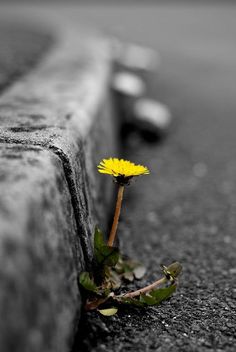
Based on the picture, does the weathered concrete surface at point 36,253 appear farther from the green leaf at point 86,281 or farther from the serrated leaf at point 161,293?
the serrated leaf at point 161,293

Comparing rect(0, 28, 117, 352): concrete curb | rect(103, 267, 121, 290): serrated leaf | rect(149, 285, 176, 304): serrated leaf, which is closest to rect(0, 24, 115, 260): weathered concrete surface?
rect(0, 28, 117, 352): concrete curb

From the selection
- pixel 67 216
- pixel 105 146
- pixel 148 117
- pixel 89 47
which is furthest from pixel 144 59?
→ pixel 67 216

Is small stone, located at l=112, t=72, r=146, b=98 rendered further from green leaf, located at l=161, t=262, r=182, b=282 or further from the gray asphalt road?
green leaf, located at l=161, t=262, r=182, b=282

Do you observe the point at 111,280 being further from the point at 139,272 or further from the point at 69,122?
the point at 69,122

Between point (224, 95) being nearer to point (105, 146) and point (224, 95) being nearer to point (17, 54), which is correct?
point (17, 54)

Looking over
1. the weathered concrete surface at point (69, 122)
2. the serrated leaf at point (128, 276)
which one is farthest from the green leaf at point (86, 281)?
the serrated leaf at point (128, 276)
